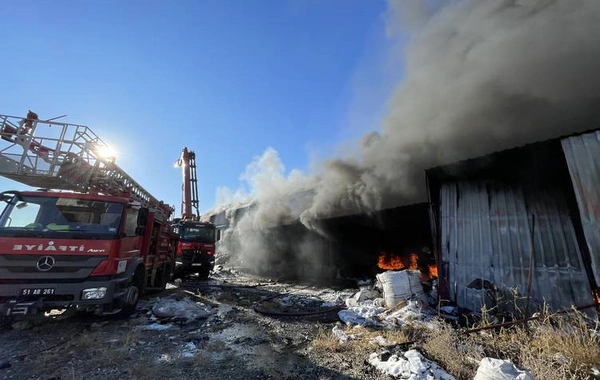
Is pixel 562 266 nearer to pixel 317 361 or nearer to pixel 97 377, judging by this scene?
pixel 317 361

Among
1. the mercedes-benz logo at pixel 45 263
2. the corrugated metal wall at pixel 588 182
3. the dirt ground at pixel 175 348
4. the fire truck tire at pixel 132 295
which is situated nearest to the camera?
the dirt ground at pixel 175 348

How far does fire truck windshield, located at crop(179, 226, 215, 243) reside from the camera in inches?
557

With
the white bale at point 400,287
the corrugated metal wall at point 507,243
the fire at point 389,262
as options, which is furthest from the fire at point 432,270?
the white bale at point 400,287

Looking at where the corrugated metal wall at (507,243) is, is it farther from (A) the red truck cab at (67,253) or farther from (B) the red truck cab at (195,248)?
(B) the red truck cab at (195,248)

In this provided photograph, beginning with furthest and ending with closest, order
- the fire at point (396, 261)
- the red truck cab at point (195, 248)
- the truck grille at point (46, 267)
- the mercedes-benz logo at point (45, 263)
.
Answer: the red truck cab at point (195, 248) < the fire at point (396, 261) < the mercedes-benz logo at point (45, 263) < the truck grille at point (46, 267)

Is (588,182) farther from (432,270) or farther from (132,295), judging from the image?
(132,295)

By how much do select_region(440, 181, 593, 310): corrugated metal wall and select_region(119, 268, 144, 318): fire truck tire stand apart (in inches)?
314

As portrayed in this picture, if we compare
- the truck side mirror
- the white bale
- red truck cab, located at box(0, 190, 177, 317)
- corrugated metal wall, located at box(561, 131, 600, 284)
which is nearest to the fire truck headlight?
red truck cab, located at box(0, 190, 177, 317)

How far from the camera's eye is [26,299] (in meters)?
4.89

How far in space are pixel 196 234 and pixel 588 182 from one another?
48.0 ft

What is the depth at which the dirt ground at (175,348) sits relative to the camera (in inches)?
147

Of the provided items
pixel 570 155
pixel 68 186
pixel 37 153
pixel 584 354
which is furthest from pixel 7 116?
pixel 570 155

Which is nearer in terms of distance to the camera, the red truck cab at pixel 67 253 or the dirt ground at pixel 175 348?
the dirt ground at pixel 175 348

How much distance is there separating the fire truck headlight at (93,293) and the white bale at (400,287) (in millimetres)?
6520
